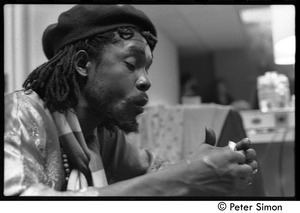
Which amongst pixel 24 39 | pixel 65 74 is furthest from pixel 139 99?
pixel 24 39

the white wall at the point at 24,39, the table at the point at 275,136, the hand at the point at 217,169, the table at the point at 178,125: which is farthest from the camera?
the table at the point at 275,136

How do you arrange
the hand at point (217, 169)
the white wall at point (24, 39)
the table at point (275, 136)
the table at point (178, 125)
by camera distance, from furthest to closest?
the table at point (275, 136)
the table at point (178, 125)
the white wall at point (24, 39)
the hand at point (217, 169)

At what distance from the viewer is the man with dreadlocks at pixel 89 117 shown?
1.87 ft

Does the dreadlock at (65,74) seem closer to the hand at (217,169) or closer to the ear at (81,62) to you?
the ear at (81,62)

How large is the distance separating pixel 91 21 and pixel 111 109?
0.13 m

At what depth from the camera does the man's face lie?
611 mm

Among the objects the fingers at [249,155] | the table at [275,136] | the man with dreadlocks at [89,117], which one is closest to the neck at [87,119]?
the man with dreadlocks at [89,117]

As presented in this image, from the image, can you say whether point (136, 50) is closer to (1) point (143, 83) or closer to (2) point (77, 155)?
(1) point (143, 83)

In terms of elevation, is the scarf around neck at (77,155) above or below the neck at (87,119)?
below

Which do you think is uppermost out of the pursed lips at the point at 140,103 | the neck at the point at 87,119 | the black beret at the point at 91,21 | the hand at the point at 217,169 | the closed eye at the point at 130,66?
the black beret at the point at 91,21

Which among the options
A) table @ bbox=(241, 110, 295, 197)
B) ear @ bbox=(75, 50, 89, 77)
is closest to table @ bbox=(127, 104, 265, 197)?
table @ bbox=(241, 110, 295, 197)

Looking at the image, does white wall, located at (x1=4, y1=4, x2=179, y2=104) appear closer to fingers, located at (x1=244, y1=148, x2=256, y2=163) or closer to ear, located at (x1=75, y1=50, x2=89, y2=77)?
ear, located at (x1=75, y1=50, x2=89, y2=77)

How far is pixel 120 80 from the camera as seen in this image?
614 mm
